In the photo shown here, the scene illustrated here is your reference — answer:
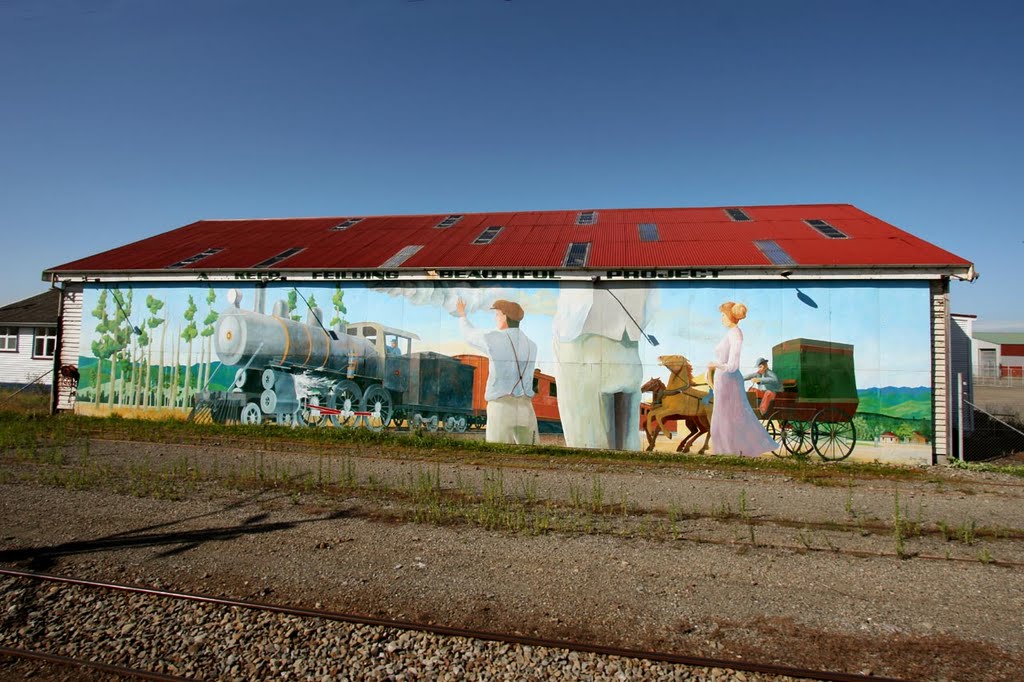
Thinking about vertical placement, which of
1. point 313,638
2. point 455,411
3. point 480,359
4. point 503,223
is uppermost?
point 503,223

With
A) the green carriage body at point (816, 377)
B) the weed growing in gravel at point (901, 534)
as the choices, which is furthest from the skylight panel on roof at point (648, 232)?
the weed growing in gravel at point (901, 534)

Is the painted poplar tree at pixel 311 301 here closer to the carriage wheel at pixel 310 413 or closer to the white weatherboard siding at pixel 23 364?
the carriage wheel at pixel 310 413

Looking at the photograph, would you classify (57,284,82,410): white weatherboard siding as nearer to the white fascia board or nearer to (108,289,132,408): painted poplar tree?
the white fascia board

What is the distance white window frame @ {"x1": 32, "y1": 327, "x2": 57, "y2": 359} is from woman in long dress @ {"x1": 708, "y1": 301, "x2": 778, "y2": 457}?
27.8 m

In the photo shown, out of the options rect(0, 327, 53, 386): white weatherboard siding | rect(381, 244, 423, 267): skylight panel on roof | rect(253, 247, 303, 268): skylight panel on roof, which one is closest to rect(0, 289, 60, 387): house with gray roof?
rect(0, 327, 53, 386): white weatherboard siding

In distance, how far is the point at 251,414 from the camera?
17.2 meters

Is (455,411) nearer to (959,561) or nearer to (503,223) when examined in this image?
(503,223)

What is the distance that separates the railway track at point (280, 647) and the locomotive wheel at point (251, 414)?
11.9 m

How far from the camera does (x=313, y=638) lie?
482cm

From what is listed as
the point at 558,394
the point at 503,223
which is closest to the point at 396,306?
the point at 558,394

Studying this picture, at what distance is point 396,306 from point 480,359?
9.55ft

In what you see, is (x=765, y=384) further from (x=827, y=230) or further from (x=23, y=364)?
(x=23, y=364)

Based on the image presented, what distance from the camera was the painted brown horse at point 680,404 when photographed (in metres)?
14.7

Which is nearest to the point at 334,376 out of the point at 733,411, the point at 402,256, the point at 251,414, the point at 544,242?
the point at 251,414
